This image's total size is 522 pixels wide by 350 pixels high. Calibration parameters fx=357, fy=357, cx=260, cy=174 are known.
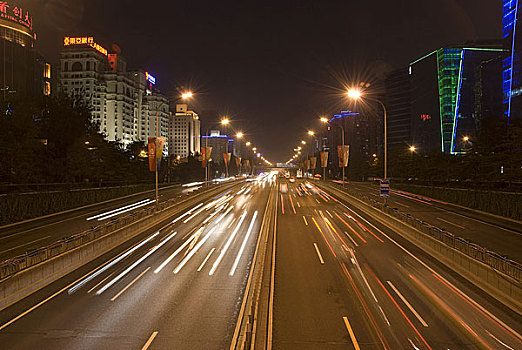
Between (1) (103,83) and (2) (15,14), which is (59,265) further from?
(1) (103,83)

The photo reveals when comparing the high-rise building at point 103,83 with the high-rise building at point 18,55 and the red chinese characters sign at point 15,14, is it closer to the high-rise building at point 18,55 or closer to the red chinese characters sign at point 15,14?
the high-rise building at point 18,55

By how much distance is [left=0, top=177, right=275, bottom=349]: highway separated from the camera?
11188mm

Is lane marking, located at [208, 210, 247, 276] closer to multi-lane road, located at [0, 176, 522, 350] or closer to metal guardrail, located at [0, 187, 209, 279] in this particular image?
multi-lane road, located at [0, 176, 522, 350]

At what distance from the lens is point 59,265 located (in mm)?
17703

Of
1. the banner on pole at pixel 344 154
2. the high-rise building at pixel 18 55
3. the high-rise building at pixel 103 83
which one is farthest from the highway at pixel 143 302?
the high-rise building at pixel 103 83

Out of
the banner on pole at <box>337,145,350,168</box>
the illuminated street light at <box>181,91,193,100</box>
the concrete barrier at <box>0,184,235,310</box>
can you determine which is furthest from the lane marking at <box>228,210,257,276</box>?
the banner on pole at <box>337,145,350,168</box>

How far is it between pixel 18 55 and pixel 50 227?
106 meters

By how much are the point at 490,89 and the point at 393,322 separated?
12750 centimetres

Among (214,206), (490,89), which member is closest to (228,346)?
(214,206)

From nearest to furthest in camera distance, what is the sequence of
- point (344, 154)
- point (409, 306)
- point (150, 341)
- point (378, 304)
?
point (150, 341) < point (409, 306) < point (378, 304) < point (344, 154)

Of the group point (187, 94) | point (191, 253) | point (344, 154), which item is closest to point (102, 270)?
point (191, 253)

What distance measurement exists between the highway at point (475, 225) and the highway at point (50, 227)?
1198 inches

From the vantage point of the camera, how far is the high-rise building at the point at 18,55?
105m

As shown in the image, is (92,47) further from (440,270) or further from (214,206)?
(440,270)
